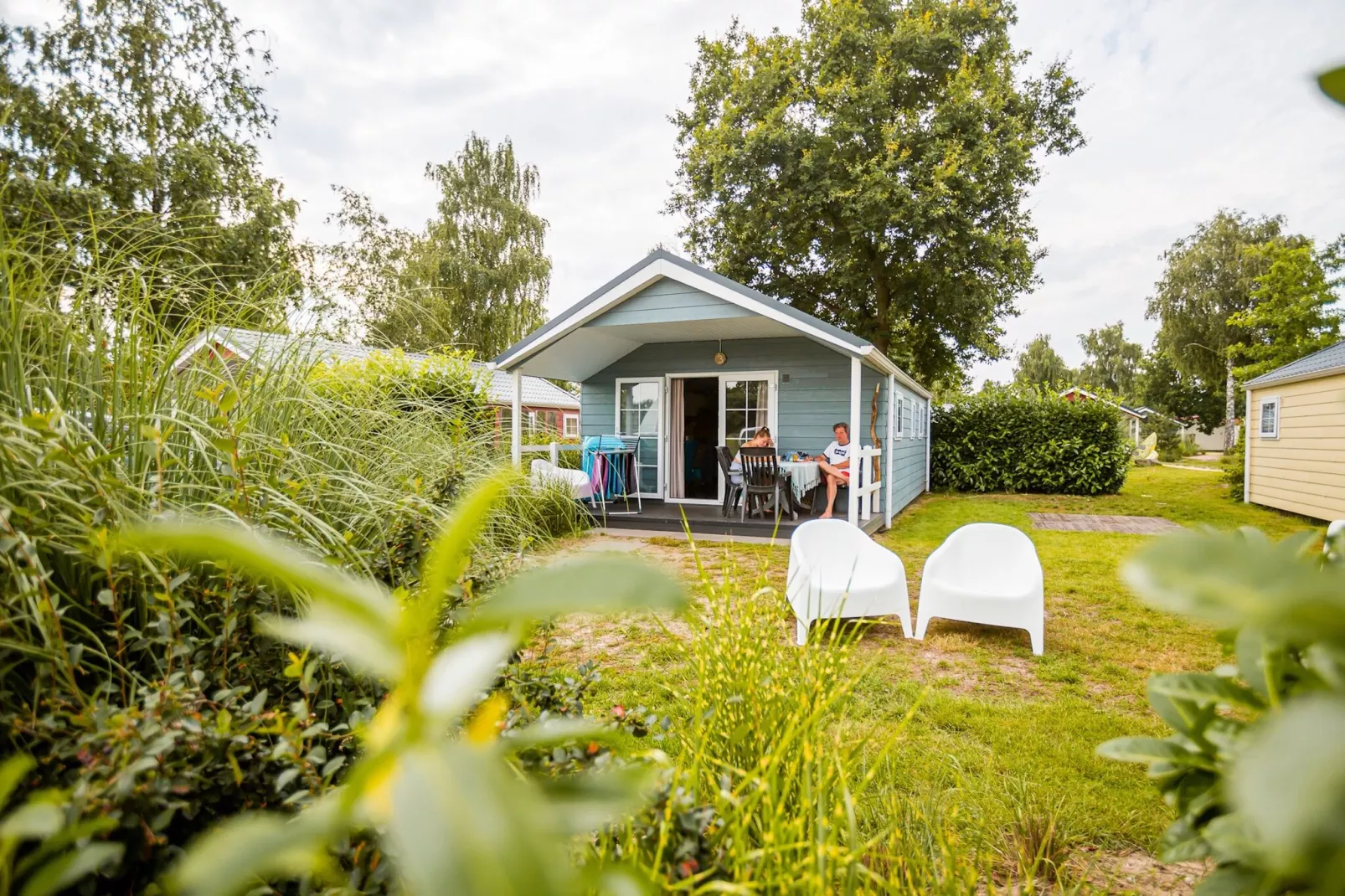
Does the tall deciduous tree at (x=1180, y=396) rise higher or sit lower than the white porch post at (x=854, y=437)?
higher

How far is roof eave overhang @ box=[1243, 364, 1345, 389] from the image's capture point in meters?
8.88

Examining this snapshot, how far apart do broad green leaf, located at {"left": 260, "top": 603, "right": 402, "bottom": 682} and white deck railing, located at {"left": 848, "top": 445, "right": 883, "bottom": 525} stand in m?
7.74

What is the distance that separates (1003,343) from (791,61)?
32.0 feet

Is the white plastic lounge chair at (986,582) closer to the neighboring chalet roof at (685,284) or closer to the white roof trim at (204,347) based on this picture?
the neighboring chalet roof at (685,284)

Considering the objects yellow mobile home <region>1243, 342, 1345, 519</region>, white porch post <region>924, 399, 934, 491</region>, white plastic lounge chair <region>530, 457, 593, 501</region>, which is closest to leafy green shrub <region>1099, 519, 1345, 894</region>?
white plastic lounge chair <region>530, 457, 593, 501</region>

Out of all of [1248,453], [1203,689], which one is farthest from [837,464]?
[1248,453]

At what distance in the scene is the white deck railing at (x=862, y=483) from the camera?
799 centimetres

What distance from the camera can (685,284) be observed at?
832 centimetres

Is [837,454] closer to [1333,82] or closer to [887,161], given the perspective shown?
[1333,82]

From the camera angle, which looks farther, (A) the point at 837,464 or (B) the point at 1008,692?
(A) the point at 837,464

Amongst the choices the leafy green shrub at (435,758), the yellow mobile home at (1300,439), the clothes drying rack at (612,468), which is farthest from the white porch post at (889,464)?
the leafy green shrub at (435,758)

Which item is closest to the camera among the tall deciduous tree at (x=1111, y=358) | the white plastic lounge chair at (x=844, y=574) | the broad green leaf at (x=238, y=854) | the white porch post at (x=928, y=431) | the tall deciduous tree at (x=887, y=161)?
the broad green leaf at (x=238, y=854)

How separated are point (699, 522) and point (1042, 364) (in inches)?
2192

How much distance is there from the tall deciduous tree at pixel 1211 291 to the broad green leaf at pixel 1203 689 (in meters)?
32.0
